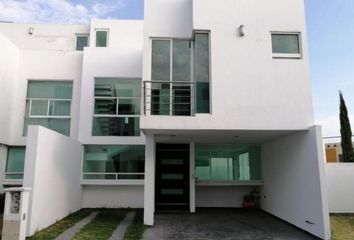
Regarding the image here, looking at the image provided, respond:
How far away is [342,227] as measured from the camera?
8445 millimetres

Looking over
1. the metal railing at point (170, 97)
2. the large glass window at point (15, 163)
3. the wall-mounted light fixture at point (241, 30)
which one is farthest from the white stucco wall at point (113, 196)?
the wall-mounted light fixture at point (241, 30)

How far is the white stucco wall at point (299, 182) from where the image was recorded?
7352 mm

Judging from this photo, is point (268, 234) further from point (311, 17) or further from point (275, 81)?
point (311, 17)

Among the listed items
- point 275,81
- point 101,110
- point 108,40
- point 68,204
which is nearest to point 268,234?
point 275,81

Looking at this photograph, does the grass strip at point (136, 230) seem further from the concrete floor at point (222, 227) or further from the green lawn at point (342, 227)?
the green lawn at point (342, 227)

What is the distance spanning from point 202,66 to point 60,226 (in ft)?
20.7

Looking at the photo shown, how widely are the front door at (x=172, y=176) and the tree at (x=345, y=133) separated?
8.14 m

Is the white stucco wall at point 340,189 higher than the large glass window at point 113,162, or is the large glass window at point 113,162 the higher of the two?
the large glass window at point 113,162

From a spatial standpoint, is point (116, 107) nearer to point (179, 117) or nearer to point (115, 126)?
point (115, 126)

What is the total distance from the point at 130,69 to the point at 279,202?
8.01 meters

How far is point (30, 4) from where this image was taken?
13.3m

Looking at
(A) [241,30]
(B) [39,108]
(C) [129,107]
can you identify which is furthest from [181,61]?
(B) [39,108]

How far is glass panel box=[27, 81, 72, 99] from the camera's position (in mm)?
12618

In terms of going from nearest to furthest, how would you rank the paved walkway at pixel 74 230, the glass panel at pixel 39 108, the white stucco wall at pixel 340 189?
→ the paved walkway at pixel 74 230 → the white stucco wall at pixel 340 189 → the glass panel at pixel 39 108
